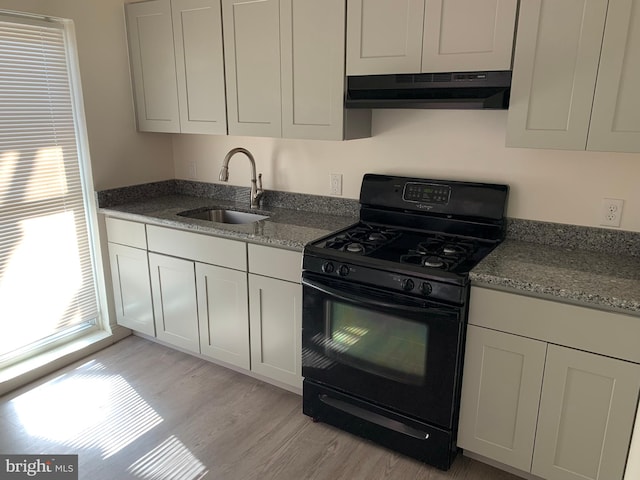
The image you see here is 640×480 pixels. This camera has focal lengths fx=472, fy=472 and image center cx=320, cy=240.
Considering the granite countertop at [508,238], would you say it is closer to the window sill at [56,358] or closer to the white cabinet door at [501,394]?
the white cabinet door at [501,394]

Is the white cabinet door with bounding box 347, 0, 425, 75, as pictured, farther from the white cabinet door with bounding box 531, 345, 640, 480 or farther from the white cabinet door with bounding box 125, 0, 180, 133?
the white cabinet door with bounding box 531, 345, 640, 480

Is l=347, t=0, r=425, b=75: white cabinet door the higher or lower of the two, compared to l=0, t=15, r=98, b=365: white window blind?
higher

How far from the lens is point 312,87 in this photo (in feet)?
7.70

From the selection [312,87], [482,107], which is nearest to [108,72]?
[312,87]

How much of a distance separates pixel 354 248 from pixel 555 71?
1.06 m

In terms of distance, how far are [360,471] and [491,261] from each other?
3.55 feet

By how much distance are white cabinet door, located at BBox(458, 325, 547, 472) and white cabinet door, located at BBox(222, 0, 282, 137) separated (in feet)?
4.88

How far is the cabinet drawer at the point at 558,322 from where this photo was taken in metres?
1.62

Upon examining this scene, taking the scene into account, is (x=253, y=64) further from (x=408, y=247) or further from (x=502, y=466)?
(x=502, y=466)

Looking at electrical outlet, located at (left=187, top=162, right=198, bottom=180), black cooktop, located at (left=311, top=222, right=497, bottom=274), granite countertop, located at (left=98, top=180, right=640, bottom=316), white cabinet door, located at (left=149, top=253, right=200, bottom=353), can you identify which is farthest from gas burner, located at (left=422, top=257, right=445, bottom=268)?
electrical outlet, located at (left=187, top=162, right=198, bottom=180)

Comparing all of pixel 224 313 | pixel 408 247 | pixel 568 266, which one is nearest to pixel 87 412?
pixel 224 313

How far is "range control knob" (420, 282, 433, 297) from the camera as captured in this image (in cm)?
186

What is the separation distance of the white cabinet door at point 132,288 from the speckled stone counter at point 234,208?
0.25 m

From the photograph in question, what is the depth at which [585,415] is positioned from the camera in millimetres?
1746
